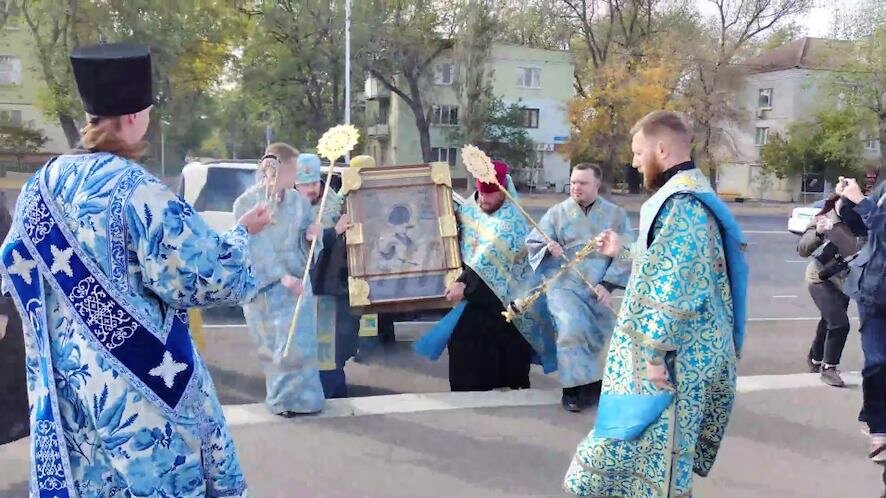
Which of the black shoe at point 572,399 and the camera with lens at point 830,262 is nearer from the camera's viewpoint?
the black shoe at point 572,399

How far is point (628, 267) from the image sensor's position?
5.94 metres

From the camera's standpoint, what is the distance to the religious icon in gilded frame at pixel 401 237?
619 cm

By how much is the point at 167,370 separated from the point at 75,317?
0.27 metres

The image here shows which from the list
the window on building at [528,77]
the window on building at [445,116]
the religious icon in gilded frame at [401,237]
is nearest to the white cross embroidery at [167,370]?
the religious icon in gilded frame at [401,237]

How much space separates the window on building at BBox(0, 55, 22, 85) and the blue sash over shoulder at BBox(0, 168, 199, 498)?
47.0 meters

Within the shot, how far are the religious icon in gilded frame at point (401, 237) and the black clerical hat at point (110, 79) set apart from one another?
3780 mm

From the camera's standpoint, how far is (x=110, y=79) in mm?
2355

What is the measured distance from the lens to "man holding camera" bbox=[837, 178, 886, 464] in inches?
173

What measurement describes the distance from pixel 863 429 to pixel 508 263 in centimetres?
246

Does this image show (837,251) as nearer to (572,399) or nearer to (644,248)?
(572,399)

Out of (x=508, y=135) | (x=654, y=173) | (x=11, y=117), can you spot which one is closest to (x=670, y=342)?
(x=654, y=173)

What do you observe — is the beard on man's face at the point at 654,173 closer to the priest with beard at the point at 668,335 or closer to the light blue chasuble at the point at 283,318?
the priest with beard at the point at 668,335

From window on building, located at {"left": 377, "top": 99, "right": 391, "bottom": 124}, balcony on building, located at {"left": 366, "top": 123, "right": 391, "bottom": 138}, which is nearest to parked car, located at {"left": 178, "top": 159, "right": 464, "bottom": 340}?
balcony on building, located at {"left": 366, "top": 123, "right": 391, "bottom": 138}

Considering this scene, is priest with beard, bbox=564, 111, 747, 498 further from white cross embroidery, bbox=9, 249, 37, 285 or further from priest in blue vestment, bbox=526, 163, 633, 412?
priest in blue vestment, bbox=526, 163, 633, 412
